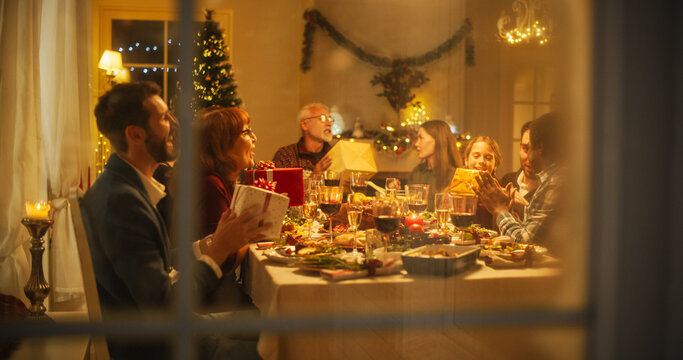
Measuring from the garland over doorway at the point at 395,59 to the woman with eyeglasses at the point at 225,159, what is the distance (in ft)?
12.2

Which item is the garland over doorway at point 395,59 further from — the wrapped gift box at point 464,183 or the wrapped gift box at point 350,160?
the wrapped gift box at point 464,183

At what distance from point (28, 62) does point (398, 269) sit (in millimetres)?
987

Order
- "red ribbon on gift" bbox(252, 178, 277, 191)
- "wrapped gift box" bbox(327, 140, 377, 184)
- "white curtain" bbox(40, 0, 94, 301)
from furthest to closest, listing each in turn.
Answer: "wrapped gift box" bbox(327, 140, 377, 184)
"red ribbon on gift" bbox(252, 178, 277, 191)
"white curtain" bbox(40, 0, 94, 301)

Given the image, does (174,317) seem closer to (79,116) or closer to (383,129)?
(79,116)

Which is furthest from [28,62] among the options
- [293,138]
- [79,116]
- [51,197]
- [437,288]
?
[293,138]

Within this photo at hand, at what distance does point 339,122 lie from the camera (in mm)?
5875

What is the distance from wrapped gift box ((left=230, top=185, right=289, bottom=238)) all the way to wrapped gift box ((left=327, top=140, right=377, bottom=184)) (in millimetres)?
1786

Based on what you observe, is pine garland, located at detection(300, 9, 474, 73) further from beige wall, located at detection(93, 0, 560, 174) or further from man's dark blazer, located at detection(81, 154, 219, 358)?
man's dark blazer, located at detection(81, 154, 219, 358)

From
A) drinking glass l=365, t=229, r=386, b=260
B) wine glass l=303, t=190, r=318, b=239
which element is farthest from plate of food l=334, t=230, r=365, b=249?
wine glass l=303, t=190, r=318, b=239

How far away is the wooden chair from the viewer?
99 centimetres

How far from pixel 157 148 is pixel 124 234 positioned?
174 millimetres

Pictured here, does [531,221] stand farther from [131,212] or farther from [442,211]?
[131,212]

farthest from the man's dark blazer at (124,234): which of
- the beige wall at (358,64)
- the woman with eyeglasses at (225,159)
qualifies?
the beige wall at (358,64)

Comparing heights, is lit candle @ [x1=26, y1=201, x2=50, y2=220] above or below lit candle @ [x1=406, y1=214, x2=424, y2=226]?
above
